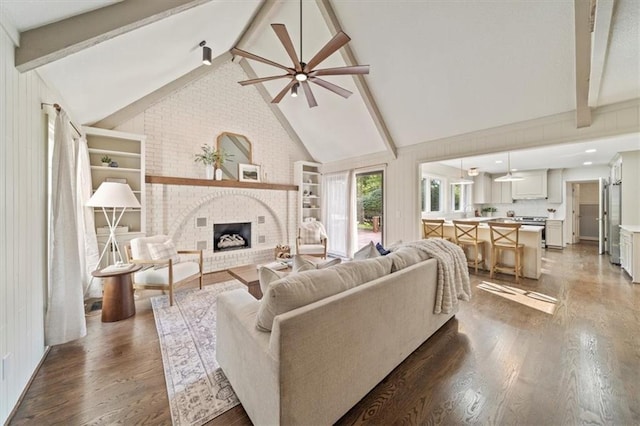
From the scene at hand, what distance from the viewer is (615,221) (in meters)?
4.96

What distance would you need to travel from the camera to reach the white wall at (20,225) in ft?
4.91

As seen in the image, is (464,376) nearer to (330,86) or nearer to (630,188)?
(330,86)

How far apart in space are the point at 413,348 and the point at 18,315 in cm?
286

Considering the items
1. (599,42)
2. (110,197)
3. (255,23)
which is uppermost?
(255,23)

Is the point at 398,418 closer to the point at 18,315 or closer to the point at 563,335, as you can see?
the point at 563,335

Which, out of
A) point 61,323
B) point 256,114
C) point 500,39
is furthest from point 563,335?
point 256,114

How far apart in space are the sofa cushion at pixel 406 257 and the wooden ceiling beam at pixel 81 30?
2780mm

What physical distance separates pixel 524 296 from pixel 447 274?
6.45ft

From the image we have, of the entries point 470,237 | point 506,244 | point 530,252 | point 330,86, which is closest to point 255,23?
point 330,86

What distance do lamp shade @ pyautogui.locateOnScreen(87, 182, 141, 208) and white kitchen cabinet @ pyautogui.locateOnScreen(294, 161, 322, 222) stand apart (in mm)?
3678

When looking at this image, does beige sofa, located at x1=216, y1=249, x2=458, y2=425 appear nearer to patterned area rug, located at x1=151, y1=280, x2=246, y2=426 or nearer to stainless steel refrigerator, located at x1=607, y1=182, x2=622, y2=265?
patterned area rug, located at x1=151, y1=280, x2=246, y2=426

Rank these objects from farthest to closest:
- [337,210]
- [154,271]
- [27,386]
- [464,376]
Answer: [337,210], [154,271], [464,376], [27,386]

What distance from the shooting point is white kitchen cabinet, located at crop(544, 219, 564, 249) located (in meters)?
6.74

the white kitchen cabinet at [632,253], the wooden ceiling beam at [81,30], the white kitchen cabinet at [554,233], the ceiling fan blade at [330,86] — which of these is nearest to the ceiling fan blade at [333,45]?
the ceiling fan blade at [330,86]
